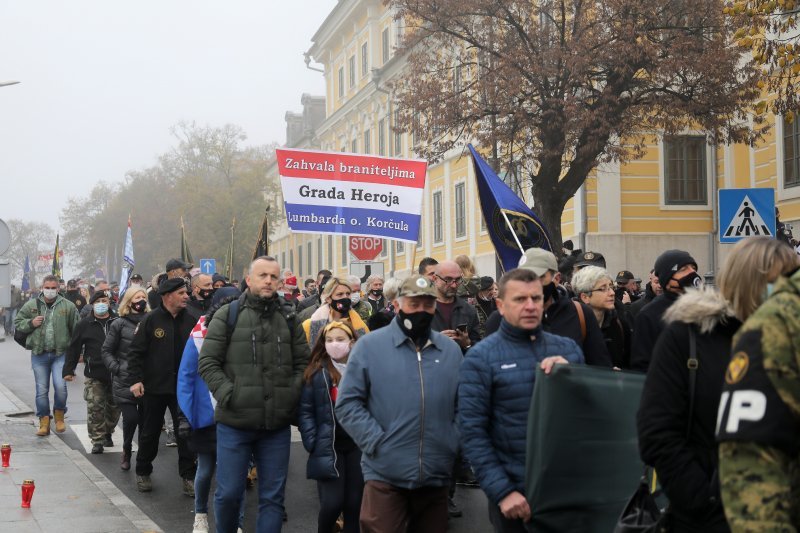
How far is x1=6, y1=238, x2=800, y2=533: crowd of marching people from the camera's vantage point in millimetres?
2963

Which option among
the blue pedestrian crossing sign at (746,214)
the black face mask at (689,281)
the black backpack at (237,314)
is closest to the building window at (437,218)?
the blue pedestrian crossing sign at (746,214)

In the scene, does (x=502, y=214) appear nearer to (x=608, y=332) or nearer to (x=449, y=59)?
(x=608, y=332)

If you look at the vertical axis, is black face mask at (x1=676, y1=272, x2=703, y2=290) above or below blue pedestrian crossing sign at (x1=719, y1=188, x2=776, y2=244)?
below

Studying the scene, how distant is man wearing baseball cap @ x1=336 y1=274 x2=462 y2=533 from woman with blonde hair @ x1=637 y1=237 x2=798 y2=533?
2.00 m

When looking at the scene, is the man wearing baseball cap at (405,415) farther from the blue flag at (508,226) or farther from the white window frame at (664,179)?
the white window frame at (664,179)

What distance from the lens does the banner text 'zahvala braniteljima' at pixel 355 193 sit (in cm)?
1350

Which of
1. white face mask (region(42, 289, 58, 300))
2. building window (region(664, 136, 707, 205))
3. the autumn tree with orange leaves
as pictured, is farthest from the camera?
building window (region(664, 136, 707, 205))

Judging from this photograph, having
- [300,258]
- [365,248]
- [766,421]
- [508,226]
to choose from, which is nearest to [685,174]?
[365,248]

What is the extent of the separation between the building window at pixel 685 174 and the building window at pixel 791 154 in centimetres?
501

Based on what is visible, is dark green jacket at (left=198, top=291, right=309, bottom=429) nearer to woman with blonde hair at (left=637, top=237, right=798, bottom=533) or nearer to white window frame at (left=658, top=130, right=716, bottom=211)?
woman with blonde hair at (left=637, top=237, right=798, bottom=533)

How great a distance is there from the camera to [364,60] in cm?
5066

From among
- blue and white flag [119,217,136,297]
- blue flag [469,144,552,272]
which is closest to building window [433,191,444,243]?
blue and white flag [119,217,136,297]

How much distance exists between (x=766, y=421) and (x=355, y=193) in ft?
35.6

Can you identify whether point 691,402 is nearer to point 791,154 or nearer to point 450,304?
point 450,304
